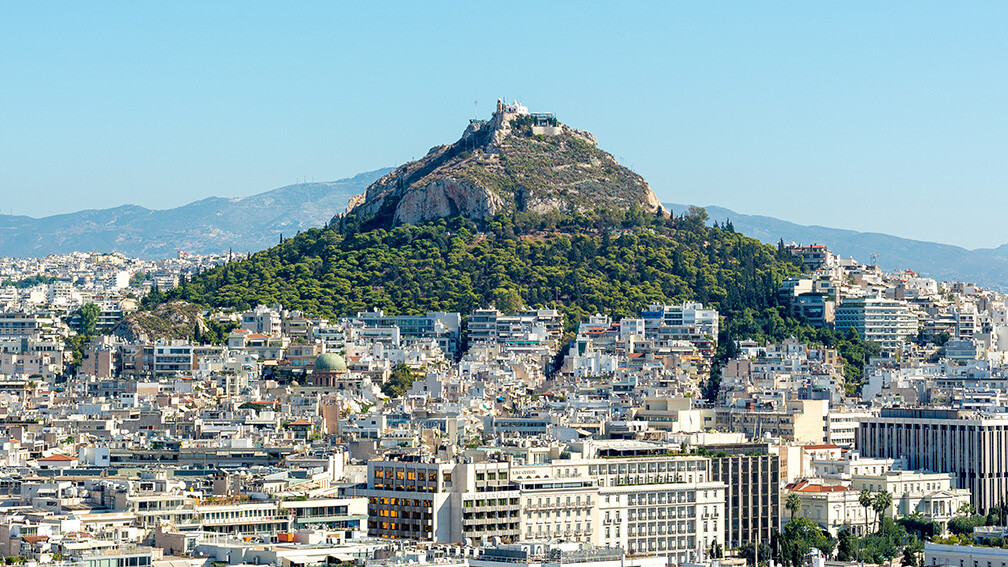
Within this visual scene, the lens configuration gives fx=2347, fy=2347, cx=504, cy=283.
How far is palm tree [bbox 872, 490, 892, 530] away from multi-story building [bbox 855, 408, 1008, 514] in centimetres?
1091

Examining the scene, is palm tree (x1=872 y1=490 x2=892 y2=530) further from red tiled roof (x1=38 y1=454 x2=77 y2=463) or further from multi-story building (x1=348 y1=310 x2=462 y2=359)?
multi-story building (x1=348 y1=310 x2=462 y2=359)

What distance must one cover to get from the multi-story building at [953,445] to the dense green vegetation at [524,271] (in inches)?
1800

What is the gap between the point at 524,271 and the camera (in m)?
181

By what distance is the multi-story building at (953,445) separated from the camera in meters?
115

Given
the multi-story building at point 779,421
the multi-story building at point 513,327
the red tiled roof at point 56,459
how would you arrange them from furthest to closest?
1. the multi-story building at point 513,327
2. the multi-story building at point 779,421
3. the red tiled roof at point 56,459

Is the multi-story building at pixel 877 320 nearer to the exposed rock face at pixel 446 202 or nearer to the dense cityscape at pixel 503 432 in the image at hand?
the dense cityscape at pixel 503 432

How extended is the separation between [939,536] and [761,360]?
56572 millimetres

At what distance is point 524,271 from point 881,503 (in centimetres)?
8181

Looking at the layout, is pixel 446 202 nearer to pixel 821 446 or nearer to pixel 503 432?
pixel 503 432

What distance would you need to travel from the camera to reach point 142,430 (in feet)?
385

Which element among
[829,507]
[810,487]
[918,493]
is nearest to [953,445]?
[918,493]

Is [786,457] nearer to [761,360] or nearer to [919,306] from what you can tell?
[761,360]

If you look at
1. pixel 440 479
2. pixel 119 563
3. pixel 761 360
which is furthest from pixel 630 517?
pixel 761 360

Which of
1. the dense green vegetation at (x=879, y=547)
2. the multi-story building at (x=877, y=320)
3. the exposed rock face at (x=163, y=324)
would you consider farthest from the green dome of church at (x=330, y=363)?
the dense green vegetation at (x=879, y=547)
